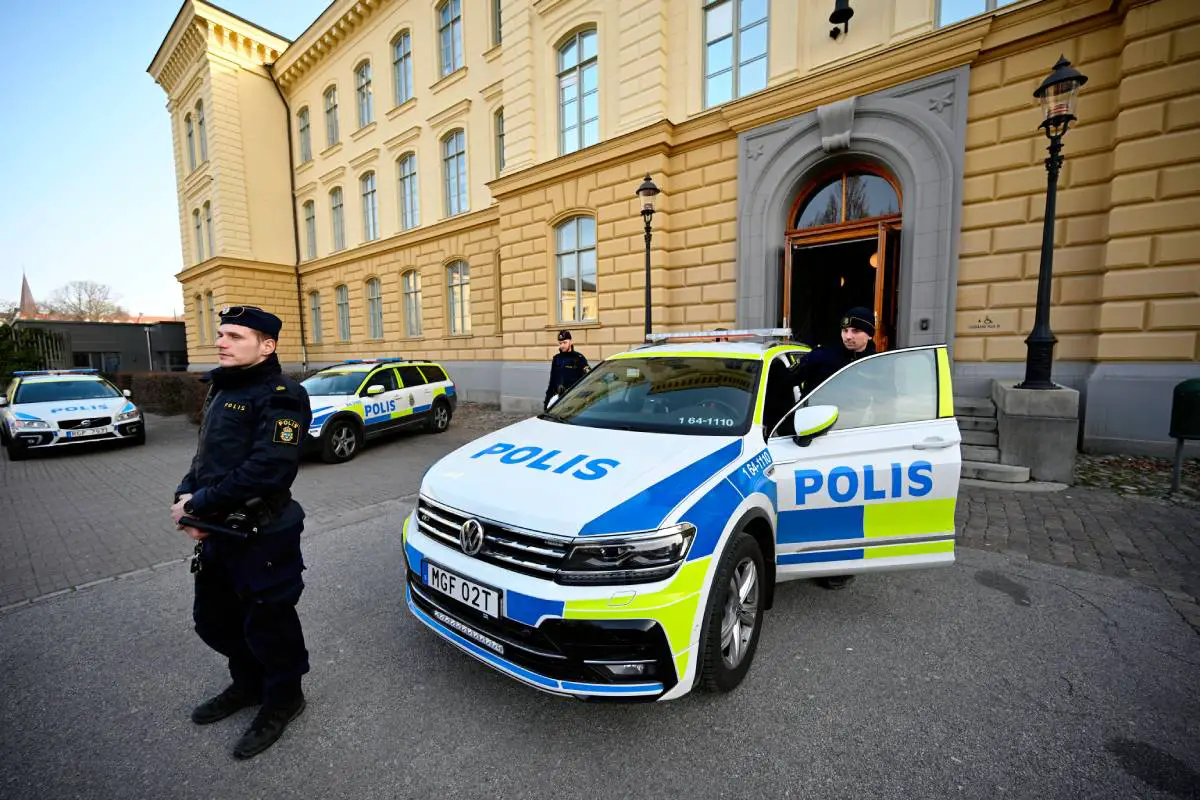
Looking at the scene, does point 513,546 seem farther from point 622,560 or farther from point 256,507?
point 256,507

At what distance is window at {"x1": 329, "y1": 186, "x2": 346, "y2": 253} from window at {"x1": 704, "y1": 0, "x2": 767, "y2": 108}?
56.1 ft

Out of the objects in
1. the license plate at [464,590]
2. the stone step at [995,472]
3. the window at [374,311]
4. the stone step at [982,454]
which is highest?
the window at [374,311]

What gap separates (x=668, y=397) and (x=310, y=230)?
2558 cm

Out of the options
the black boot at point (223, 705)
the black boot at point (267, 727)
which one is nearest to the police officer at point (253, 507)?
the black boot at point (267, 727)

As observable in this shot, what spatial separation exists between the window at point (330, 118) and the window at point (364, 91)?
6.92 feet

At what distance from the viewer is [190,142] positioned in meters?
25.8

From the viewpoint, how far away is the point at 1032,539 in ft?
14.2

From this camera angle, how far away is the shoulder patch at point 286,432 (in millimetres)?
2121

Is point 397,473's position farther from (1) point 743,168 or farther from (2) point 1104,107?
(2) point 1104,107

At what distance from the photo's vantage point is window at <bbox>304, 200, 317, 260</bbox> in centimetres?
2306

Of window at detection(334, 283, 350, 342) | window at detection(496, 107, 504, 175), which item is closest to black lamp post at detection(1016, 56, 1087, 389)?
window at detection(496, 107, 504, 175)

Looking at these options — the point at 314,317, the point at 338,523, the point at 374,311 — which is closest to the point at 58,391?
the point at 338,523

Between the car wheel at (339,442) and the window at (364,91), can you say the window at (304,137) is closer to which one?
the window at (364,91)

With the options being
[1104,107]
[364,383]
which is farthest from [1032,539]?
[364,383]
